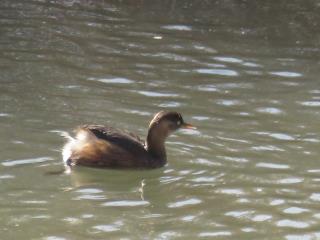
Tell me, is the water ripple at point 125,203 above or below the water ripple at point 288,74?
below

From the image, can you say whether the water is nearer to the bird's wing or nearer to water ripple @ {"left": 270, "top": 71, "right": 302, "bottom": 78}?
water ripple @ {"left": 270, "top": 71, "right": 302, "bottom": 78}

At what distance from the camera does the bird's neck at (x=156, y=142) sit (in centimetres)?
1009

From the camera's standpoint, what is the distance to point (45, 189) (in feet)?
29.8

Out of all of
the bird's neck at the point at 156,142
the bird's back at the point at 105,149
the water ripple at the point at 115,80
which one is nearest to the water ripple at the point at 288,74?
the water ripple at the point at 115,80

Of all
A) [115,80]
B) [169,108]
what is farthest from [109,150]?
[115,80]

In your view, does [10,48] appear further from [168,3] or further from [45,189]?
[45,189]

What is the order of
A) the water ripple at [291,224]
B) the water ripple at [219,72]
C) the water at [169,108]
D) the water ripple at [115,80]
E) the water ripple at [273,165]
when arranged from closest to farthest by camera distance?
the water ripple at [291,224]
the water at [169,108]
the water ripple at [273,165]
the water ripple at [115,80]
the water ripple at [219,72]

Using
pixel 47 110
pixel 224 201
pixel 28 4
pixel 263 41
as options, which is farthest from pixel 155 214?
pixel 28 4

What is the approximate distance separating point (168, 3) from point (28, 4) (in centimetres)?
229

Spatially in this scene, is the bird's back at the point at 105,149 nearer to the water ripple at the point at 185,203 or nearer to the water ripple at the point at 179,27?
the water ripple at the point at 185,203

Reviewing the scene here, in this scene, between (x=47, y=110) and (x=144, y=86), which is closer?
(x=47, y=110)

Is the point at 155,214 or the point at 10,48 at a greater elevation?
the point at 10,48

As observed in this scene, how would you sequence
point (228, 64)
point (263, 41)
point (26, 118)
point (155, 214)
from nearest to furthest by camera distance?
point (155, 214), point (26, 118), point (228, 64), point (263, 41)

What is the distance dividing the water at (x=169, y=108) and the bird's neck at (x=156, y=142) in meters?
0.17
